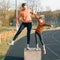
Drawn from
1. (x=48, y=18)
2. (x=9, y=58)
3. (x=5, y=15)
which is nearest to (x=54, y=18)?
(x=48, y=18)

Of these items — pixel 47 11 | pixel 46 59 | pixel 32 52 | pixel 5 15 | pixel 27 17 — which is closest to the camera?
pixel 27 17

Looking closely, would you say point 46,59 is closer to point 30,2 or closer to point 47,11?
point 30,2

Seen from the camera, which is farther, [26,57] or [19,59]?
[19,59]

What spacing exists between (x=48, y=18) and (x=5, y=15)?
2565 cm

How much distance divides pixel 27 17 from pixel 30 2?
78.8m

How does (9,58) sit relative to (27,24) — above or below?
below

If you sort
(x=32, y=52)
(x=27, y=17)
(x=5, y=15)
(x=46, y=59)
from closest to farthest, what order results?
(x=27, y=17), (x=32, y=52), (x=46, y=59), (x=5, y=15)

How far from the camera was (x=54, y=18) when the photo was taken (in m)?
111

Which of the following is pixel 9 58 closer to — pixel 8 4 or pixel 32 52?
pixel 32 52

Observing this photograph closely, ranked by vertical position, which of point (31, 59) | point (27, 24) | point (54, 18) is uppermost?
point (27, 24)

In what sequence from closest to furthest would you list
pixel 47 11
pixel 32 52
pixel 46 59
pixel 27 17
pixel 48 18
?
pixel 27 17 < pixel 32 52 < pixel 46 59 < pixel 48 18 < pixel 47 11

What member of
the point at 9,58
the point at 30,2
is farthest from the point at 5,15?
the point at 9,58

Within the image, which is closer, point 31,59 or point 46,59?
point 31,59

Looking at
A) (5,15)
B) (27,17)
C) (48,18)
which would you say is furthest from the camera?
(48,18)
